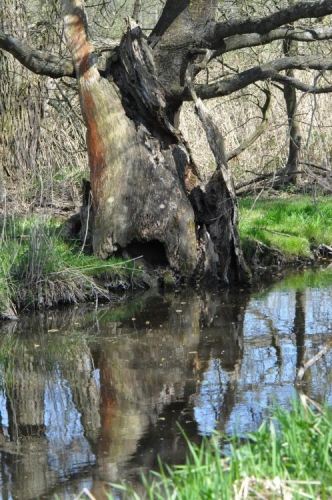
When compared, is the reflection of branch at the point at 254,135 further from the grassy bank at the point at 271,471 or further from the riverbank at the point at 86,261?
the grassy bank at the point at 271,471

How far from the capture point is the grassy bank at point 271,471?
3.58 m

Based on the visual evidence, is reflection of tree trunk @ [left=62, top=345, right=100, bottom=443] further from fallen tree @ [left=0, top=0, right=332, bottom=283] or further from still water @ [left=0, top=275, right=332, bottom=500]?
fallen tree @ [left=0, top=0, right=332, bottom=283]

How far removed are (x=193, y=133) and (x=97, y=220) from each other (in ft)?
22.1

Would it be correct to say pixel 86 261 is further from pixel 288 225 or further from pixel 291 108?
pixel 291 108

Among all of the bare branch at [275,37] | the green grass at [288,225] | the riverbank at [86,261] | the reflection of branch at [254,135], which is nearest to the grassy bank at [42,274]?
the riverbank at [86,261]

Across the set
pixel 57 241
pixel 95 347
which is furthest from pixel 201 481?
pixel 57 241

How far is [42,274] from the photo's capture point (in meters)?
9.61

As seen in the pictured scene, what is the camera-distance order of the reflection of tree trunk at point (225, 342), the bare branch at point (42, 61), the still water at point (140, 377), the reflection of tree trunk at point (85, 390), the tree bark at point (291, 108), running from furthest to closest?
the tree bark at point (291, 108)
the bare branch at point (42, 61)
the reflection of tree trunk at point (225, 342)
the reflection of tree trunk at point (85, 390)
the still water at point (140, 377)

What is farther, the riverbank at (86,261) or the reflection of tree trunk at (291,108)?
the reflection of tree trunk at (291,108)

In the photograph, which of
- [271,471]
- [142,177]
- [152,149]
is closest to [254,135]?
[152,149]

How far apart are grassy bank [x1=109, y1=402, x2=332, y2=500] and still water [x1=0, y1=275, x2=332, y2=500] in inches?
27.2

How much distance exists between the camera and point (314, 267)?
37.9 feet

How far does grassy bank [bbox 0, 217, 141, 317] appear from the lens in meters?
9.50

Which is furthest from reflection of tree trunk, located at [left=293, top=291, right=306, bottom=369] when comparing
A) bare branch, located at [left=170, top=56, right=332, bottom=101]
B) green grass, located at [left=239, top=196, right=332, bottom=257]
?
bare branch, located at [left=170, top=56, right=332, bottom=101]
